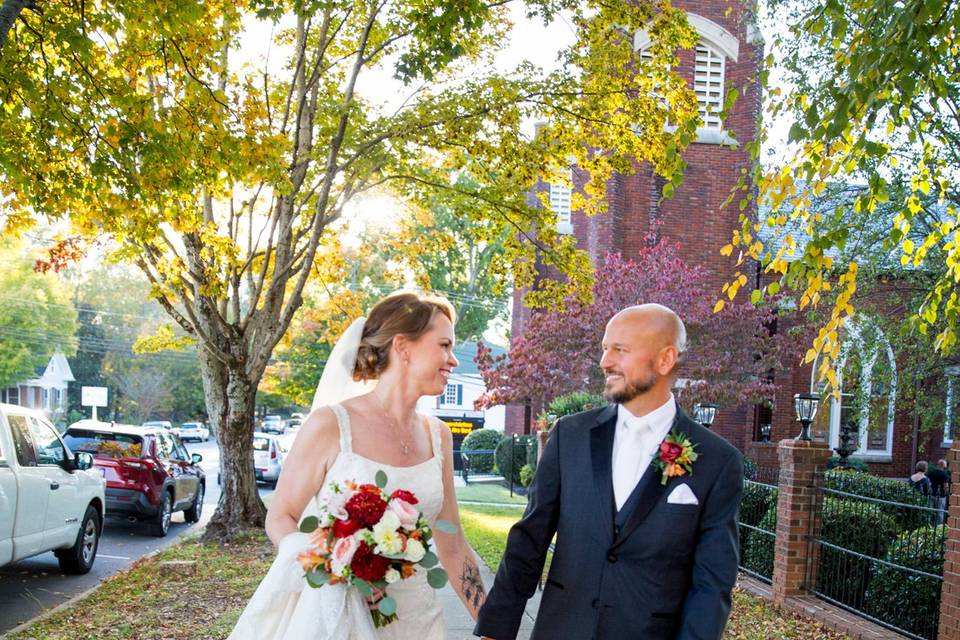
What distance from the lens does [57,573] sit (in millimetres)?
12641

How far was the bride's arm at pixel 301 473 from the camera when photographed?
12.8 feet

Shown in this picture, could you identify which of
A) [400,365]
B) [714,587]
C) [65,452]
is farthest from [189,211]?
[714,587]

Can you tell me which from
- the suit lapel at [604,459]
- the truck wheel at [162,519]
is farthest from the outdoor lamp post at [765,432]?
the suit lapel at [604,459]

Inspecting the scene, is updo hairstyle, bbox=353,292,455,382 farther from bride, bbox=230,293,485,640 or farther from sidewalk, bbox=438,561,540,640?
sidewalk, bbox=438,561,540,640

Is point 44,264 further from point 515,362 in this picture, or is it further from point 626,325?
point 626,325

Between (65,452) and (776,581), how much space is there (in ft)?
27.1

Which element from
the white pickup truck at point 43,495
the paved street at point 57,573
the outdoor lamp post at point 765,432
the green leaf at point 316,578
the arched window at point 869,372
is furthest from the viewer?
the outdoor lamp post at point 765,432

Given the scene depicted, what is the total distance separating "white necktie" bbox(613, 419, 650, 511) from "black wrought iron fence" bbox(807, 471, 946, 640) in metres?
5.10

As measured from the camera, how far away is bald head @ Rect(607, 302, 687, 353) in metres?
3.88

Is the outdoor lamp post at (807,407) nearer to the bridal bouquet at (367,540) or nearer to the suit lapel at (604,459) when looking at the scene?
the suit lapel at (604,459)

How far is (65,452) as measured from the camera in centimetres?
1159

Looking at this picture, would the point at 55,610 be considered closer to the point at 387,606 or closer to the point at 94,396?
the point at 387,606

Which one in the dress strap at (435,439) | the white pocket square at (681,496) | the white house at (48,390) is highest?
the dress strap at (435,439)

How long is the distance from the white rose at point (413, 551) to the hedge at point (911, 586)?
668 cm
